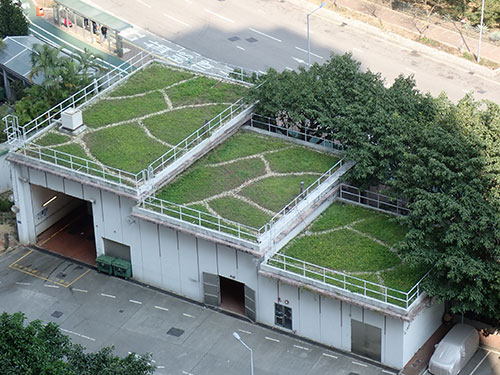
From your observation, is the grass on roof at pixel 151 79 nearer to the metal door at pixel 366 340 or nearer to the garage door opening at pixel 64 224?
the garage door opening at pixel 64 224

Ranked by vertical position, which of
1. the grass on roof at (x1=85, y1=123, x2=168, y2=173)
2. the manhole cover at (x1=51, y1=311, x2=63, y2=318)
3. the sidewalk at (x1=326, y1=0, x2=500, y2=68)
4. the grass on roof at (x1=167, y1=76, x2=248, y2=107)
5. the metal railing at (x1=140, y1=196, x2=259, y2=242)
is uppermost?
the grass on roof at (x1=167, y1=76, x2=248, y2=107)

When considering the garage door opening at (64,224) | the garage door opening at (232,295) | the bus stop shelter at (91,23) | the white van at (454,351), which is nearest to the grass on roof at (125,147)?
the garage door opening at (64,224)

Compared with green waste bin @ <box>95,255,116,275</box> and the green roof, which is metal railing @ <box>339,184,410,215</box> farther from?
the green roof

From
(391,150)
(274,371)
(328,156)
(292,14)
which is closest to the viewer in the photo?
(274,371)

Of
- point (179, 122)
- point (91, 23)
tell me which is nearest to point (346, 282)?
point (179, 122)

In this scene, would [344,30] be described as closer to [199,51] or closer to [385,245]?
[199,51]

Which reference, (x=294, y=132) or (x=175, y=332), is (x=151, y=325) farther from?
(x=294, y=132)

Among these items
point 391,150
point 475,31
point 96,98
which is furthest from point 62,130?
point 475,31

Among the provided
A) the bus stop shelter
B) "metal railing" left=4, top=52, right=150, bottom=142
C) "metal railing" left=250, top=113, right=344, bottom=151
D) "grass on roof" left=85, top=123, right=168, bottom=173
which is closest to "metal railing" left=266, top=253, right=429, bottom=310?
"metal railing" left=250, top=113, right=344, bottom=151
